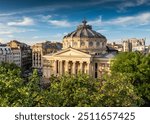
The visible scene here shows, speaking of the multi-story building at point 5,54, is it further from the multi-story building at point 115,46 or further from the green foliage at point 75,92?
the green foliage at point 75,92

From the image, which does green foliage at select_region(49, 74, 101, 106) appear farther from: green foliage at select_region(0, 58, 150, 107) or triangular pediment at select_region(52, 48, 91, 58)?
triangular pediment at select_region(52, 48, 91, 58)

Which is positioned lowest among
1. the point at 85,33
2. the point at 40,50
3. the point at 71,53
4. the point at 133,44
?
the point at 71,53

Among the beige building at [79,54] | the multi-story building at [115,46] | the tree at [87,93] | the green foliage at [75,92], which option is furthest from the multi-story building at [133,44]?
the green foliage at [75,92]

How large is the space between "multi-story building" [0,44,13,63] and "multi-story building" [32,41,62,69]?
6.85ft

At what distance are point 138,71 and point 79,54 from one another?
41.3 feet

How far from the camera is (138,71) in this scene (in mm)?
13938

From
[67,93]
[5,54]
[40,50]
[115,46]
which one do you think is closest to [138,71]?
[67,93]

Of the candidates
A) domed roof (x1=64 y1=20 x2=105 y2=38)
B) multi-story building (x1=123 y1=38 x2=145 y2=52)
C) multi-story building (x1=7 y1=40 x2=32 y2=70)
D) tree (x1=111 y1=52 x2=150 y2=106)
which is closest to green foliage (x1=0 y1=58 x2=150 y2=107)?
tree (x1=111 y1=52 x2=150 y2=106)

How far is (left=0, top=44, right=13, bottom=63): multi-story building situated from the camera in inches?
1201

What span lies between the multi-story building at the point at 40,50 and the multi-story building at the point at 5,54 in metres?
2.09

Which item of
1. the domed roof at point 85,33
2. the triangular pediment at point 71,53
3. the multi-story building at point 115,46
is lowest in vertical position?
the triangular pediment at point 71,53

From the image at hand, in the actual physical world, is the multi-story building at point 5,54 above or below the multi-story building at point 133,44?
below

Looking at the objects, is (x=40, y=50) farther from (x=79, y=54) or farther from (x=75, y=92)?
(x=75, y=92)

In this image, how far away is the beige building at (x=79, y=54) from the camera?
2592 cm
